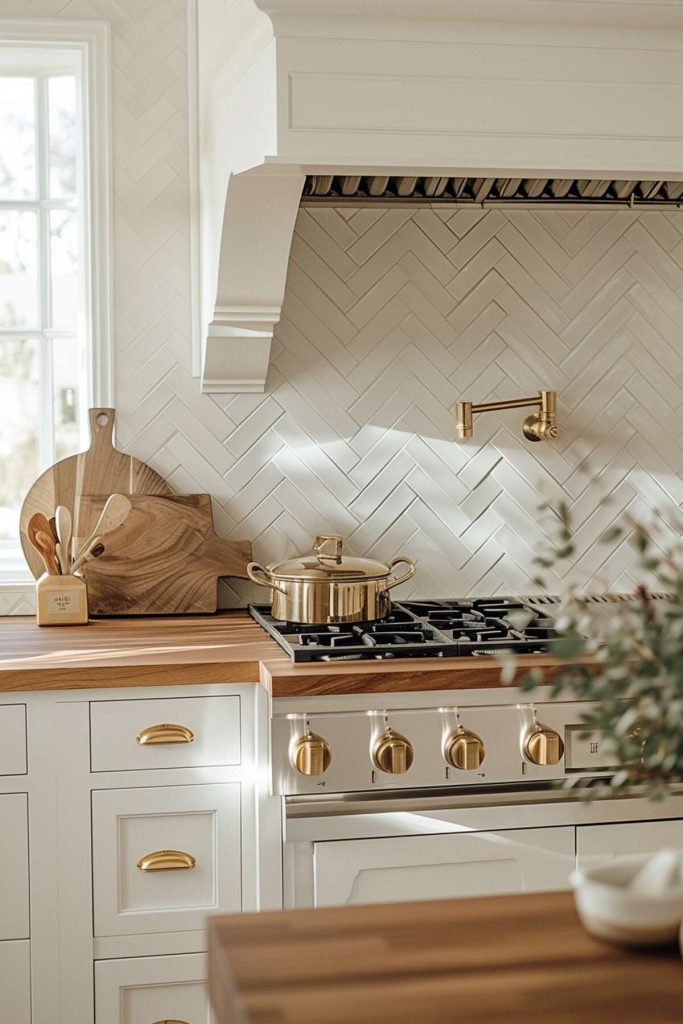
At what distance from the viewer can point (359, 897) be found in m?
2.19

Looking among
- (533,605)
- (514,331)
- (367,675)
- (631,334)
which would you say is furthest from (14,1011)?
(631,334)

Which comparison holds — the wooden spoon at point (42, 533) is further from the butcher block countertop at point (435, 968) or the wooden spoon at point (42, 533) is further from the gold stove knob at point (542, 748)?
the butcher block countertop at point (435, 968)

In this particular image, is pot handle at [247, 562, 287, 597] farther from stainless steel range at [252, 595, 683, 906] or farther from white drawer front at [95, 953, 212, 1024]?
white drawer front at [95, 953, 212, 1024]

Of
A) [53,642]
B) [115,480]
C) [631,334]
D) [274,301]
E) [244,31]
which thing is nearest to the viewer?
[244,31]

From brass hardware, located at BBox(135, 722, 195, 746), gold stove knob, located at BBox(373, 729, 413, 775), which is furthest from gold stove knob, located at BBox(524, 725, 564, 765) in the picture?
brass hardware, located at BBox(135, 722, 195, 746)

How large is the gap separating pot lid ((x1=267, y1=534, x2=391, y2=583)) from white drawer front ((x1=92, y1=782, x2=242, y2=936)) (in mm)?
507

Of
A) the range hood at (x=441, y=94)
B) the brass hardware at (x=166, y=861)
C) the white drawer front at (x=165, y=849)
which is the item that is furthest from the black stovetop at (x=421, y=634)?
the range hood at (x=441, y=94)

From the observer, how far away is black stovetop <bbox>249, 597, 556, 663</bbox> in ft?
7.43

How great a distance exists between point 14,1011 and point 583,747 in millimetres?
1228

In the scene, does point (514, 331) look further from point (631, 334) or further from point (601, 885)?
point (601, 885)

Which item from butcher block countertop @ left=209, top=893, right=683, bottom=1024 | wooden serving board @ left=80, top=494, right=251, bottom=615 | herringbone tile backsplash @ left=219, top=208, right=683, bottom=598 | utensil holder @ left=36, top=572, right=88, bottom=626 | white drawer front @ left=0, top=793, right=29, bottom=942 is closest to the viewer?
butcher block countertop @ left=209, top=893, right=683, bottom=1024

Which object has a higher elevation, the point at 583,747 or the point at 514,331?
the point at 514,331

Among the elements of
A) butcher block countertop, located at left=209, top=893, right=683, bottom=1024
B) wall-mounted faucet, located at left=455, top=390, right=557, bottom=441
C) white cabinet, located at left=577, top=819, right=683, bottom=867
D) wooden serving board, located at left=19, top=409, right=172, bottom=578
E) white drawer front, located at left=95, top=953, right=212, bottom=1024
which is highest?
wall-mounted faucet, located at left=455, top=390, right=557, bottom=441

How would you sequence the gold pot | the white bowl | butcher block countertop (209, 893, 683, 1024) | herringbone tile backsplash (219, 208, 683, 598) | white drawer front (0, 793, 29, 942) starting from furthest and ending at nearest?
herringbone tile backsplash (219, 208, 683, 598), the gold pot, white drawer front (0, 793, 29, 942), the white bowl, butcher block countertop (209, 893, 683, 1024)
